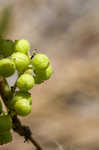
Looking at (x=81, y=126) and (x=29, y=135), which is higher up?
(x=81, y=126)

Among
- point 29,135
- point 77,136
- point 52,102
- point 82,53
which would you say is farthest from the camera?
point 82,53

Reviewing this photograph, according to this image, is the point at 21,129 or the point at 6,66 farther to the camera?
the point at 21,129

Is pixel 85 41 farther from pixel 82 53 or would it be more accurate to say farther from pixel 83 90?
pixel 83 90

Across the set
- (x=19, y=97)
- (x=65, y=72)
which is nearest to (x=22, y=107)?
(x=19, y=97)

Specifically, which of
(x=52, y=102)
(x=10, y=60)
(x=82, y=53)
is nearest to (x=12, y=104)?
(x=10, y=60)

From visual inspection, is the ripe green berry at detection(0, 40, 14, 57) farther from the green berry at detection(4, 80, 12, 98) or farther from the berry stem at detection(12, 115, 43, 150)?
the berry stem at detection(12, 115, 43, 150)

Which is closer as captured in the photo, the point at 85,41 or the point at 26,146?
the point at 26,146

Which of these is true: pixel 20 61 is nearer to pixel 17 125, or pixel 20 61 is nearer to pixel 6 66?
pixel 6 66

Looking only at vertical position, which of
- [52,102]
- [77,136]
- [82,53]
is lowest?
[77,136]
